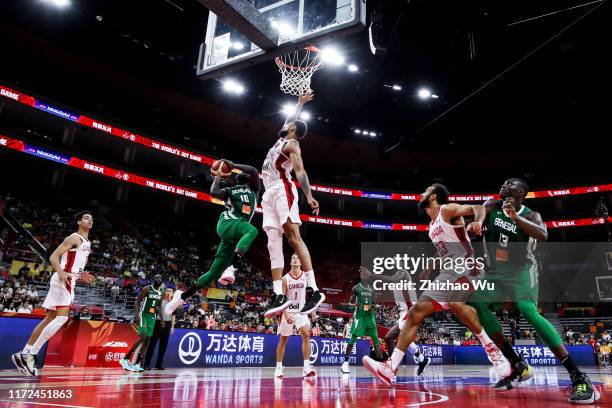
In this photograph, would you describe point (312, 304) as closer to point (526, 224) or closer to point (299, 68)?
point (526, 224)

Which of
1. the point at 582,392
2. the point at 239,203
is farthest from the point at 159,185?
the point at 582,392

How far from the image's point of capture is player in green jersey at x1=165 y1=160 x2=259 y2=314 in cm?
480

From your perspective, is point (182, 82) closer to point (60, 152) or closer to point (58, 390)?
point (60, 152)

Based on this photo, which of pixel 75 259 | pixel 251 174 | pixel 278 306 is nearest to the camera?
pixel 278 306

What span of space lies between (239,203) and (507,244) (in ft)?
10.7

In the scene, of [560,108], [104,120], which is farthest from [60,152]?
[560,108]

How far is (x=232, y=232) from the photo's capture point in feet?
16.0

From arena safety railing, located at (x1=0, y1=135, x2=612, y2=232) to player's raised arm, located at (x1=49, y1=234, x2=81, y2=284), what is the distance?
7.76 meters

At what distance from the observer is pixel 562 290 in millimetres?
31328

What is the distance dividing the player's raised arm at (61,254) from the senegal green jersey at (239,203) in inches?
111

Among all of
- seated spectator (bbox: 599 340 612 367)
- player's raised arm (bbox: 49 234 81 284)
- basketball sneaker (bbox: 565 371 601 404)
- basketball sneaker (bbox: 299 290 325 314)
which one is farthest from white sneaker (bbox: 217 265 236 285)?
seated spectator (bbox: 599 340 612 367)

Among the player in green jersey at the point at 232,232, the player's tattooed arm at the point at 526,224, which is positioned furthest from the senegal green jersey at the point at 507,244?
the player in green jersey at the point at 232,232

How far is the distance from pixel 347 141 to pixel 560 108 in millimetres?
14964

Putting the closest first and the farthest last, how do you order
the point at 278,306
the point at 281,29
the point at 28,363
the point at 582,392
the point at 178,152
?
the point at 582,392 < the point at 278,306 < the point at 281,29 < the point at 28,363 < the point at 178,152
